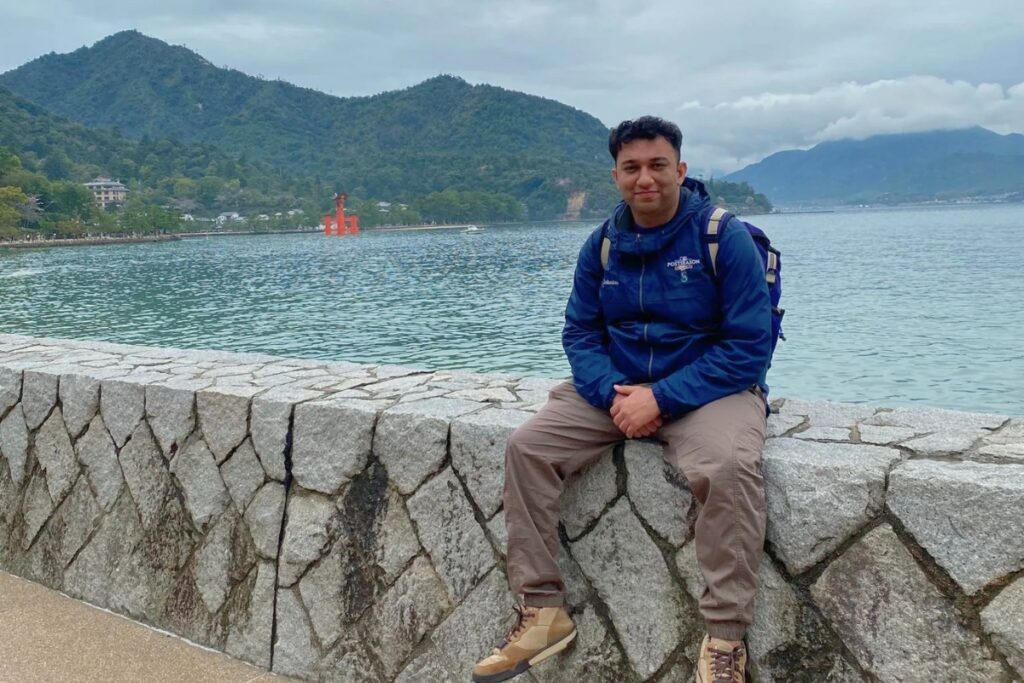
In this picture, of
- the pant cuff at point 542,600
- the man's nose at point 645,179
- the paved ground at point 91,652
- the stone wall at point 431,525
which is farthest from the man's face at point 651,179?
the paved ground at point 91,652


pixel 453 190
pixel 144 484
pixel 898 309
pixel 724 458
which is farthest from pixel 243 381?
pixel 453 190

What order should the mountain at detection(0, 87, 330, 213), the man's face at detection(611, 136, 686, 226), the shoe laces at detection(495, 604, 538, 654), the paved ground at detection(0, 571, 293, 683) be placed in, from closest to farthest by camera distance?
1. the shoe laces at detection(495, 604, 538, 654)
2. the man's face at detection(611, 136, 686, 226)
3. the paved ground at detection(0, 571, 293, 683)
4. the mountain at detection(0, 87, 330, 213)

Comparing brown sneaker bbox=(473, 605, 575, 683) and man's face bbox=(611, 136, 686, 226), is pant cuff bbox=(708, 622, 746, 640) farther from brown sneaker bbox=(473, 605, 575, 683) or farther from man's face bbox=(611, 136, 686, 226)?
man's face bbox=(611, 136, 686, 226)

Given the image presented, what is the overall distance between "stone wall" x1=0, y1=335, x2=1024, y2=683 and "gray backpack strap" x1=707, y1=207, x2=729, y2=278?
467mm

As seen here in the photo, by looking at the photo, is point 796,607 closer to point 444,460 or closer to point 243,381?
point 444,460

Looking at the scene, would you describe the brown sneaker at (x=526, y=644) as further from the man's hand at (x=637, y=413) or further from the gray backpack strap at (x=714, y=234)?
the gray backpack strap at (x=714, y=234)

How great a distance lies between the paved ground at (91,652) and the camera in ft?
8.66

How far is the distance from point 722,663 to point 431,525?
91 centimetres

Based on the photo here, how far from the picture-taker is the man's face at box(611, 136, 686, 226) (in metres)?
2.16

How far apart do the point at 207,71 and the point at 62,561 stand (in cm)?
15393

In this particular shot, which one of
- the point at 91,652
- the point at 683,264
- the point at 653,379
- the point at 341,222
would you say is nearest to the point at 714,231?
the point at 683,264

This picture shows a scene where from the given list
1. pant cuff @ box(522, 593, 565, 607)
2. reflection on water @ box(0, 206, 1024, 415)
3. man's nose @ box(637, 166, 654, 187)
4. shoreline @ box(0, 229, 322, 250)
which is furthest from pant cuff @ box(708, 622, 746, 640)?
shoreline @ box(0, 229, 322, 250)

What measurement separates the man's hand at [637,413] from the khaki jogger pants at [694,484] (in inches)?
1.6

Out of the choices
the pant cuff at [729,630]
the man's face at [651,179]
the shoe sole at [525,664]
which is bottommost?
the shoe sole at [525,664]
